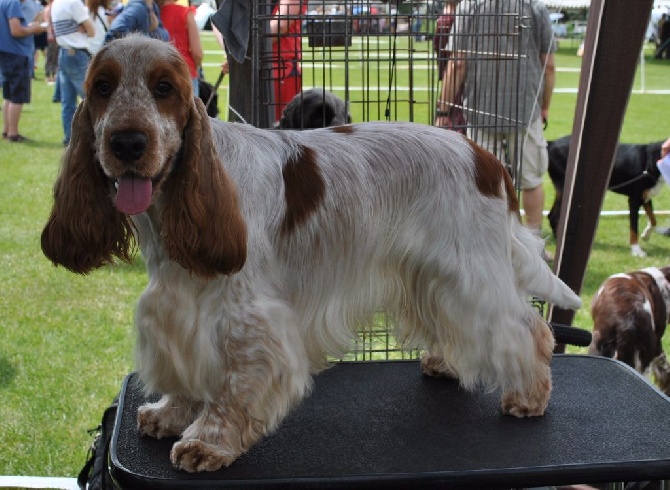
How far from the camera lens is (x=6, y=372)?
212 inches

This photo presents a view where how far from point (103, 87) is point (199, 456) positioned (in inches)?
37.0

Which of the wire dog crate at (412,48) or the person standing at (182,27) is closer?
the wire dog crate at (412,48)

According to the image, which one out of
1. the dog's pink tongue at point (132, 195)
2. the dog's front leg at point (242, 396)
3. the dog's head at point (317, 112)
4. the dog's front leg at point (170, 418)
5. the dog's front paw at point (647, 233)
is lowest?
the dog's front paw at point (647, 233)

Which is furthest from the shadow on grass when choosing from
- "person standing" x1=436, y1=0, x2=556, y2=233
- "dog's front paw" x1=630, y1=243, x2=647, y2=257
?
"dog's front paw" x1=630, y1=243, x2=647, y2=257

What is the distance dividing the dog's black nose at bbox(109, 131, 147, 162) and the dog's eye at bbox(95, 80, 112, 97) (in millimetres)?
145

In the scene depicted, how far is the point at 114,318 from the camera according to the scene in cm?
641

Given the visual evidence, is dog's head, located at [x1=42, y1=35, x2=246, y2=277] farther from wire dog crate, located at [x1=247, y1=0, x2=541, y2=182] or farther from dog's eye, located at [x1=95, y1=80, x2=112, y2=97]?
wire dog crate, located at [x1=247, y1=0, x2=541, y2=182]

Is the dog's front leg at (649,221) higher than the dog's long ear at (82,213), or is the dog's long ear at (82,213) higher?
the dog's long ear at (82,213)

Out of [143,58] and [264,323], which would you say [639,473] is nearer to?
[264,323]

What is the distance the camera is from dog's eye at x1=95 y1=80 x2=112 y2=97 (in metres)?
2.11

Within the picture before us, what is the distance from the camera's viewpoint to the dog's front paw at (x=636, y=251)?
8.30 meters

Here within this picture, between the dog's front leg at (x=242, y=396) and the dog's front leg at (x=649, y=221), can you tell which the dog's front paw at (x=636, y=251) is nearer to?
the dog's front leg at (x=649, y=221)

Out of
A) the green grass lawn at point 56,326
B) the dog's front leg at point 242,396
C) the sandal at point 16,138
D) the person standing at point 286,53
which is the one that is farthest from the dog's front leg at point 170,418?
the sandal at point 16,138

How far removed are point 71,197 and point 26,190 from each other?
339 inches
